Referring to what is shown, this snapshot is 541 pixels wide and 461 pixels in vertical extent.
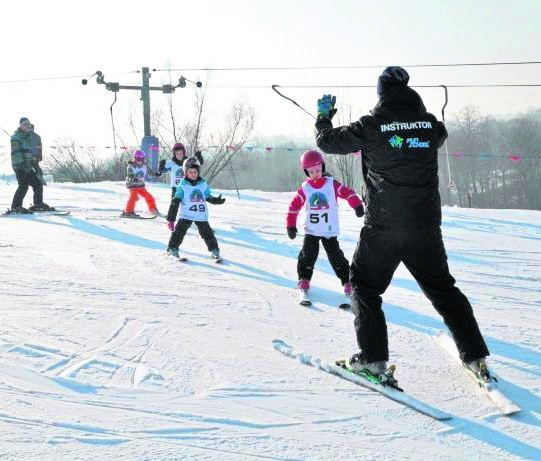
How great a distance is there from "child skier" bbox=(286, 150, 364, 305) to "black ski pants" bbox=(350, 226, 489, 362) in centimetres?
218

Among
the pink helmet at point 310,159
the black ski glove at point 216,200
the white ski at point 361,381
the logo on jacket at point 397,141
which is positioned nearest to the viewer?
the white ski at point 361,381

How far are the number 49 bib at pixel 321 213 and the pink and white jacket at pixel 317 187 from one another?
0.05 meters

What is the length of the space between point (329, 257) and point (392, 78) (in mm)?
2616

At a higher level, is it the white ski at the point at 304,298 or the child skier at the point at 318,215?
the child skier at the point at 318,215

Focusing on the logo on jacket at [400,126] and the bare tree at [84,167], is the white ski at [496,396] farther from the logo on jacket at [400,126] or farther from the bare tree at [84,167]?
the bare tree at [84,167]

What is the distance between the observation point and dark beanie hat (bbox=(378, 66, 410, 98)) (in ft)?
10.4

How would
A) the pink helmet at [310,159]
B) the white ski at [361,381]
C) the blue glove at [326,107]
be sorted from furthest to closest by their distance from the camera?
the pink helmet at [310,159] → the blue glove at [326,107] → the white ski at [361,381]

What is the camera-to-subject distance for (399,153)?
10.2ft

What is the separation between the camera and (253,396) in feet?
9.80

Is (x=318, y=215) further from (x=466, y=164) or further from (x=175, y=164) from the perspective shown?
(x=466, y=164)

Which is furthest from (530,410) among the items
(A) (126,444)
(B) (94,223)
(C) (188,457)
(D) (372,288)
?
(B) (94,223)

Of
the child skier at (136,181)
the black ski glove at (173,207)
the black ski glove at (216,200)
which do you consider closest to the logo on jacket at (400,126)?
the black ski glove at (216,200)

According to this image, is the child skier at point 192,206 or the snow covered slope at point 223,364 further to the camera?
the child skier at point 192,206

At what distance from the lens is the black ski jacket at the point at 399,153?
3102 millimetres
